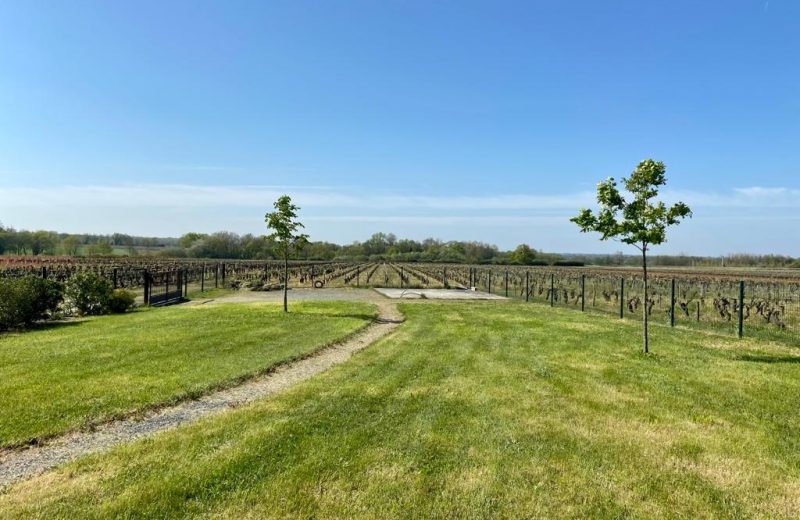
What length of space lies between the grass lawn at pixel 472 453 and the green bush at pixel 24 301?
10531 mm

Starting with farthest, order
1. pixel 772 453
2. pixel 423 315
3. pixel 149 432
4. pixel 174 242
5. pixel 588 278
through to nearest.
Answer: pixel 174 242
pixel 588 278
pixel 423 315
pixel 149 432
pixel 772 453

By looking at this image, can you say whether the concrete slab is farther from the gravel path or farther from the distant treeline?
the distant treeline

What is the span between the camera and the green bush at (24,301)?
43.7 ft

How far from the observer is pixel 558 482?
419 centimetres

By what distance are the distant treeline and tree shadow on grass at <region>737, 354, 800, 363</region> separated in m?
89.4

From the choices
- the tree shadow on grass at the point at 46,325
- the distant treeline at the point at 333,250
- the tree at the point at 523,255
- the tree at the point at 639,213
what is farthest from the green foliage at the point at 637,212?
the tree at the point at 523,255

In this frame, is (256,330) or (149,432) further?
(256,330)

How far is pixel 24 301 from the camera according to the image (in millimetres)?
13664

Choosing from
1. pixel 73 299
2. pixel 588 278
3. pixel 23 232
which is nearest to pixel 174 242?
pixel 23 232

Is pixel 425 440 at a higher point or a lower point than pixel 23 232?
lower

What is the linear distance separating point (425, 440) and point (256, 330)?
8.53m

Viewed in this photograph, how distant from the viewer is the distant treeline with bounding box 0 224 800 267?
93.1 metres

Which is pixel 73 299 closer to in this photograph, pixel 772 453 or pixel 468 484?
pixel 468 484

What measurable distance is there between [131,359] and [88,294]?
1032cm
